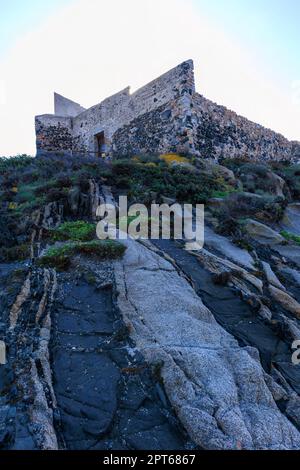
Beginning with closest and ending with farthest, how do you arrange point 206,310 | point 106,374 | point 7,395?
point 7,395 < point 106,374 < point 206,310

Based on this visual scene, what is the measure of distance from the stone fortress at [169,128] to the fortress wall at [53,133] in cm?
1

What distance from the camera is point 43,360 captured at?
3744 mm

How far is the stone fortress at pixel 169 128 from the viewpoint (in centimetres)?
1491

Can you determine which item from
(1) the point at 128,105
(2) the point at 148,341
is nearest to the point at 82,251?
(2) the point at 148,341

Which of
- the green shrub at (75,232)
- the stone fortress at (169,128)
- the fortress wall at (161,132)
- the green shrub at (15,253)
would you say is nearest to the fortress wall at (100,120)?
the stone fortress at (169,128)

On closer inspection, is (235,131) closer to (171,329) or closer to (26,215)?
(26,215)

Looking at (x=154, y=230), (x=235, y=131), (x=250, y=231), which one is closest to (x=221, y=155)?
(x=235, y=131)

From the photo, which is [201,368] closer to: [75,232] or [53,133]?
[75,232]

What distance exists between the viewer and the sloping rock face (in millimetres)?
3148

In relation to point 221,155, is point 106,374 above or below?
below

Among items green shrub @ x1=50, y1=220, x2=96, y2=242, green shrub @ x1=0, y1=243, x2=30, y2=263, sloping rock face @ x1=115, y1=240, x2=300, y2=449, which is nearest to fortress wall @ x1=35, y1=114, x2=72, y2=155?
green shrub @ x1=50, y1=220, x2=96, y2=242

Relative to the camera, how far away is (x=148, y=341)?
163 inches

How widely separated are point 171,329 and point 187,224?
428cm

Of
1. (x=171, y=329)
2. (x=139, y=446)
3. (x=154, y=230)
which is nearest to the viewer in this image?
(x=139, y=446)
